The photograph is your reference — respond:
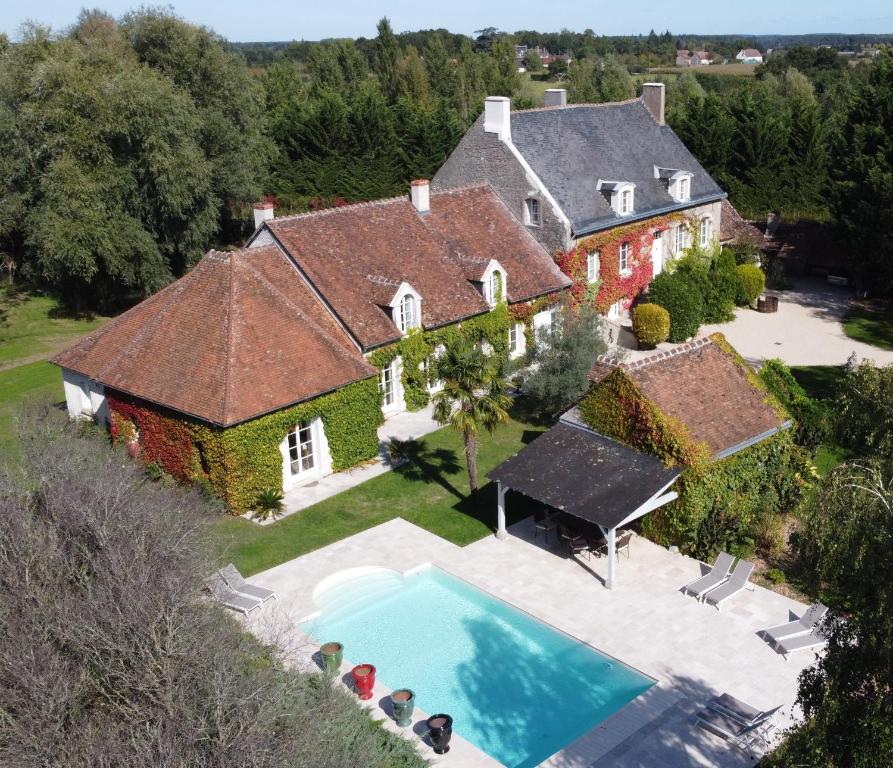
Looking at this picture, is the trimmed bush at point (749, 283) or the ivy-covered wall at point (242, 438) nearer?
the ivy-covered wall at point (242, 438)

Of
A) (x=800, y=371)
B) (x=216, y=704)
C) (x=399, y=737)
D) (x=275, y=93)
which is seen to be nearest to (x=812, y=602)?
(x=399, y=737)

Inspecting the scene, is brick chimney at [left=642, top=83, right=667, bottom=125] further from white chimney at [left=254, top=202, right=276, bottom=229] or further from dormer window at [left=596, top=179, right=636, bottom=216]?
white chimney at [left=254, top=202, right=276, bottom=229]

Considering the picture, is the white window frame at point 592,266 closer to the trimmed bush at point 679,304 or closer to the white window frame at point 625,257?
the white window frame at point 625,257

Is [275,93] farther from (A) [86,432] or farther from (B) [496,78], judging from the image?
(A) [86,432]

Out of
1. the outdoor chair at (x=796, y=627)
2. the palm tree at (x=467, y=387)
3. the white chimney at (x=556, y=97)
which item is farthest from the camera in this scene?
the white chimney at (x=556, y=97)

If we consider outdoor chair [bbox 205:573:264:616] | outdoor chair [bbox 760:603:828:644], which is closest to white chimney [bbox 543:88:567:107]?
outdoor chair [bbox 760:603:828:644]

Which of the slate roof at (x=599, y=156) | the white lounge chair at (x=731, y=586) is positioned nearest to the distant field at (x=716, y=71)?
the slate roof at (x=599, y=156)
